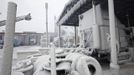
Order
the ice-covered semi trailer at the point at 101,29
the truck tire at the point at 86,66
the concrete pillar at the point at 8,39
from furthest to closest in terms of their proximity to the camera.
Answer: the ice-covered semi trailer at the point at 101,29, the truck tire at the point at 86,66, the concrete pillar at the point at 8,39

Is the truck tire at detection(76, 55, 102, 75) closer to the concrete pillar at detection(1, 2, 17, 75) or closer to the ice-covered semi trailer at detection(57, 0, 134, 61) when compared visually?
the concrete pillar at detection(1, 2, 17, 75)

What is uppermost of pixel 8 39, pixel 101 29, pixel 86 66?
Result: pixel 101 29

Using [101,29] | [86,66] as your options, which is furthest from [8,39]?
[101,29]

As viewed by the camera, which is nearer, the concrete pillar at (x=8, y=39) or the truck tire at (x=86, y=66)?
the concrete pillar at (x=8, y=39)

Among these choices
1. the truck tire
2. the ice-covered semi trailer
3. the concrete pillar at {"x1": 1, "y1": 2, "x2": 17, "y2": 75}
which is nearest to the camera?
the concrete pillar at {"x1": 1, "y1": 2, "x2": 17, "y2": 75}

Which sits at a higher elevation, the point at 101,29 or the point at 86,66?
the point at 101,29

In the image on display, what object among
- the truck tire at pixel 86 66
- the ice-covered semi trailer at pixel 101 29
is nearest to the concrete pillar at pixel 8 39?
the truck tire at pixel 86 66

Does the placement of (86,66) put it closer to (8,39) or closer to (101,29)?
(8,39)

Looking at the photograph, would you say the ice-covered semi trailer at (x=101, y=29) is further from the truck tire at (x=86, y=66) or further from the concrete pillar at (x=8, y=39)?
the concrete pillar at (x=8, y=39)

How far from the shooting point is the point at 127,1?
6.26m

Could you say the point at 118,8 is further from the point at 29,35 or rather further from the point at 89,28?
the point at 29,35

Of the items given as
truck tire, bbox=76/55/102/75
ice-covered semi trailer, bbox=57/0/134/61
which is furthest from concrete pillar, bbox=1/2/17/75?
ice-covered semi trailer, bbox=57/0/134/61

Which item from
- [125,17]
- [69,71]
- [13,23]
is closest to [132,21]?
[125,17]

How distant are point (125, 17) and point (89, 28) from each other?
2.46 metres
